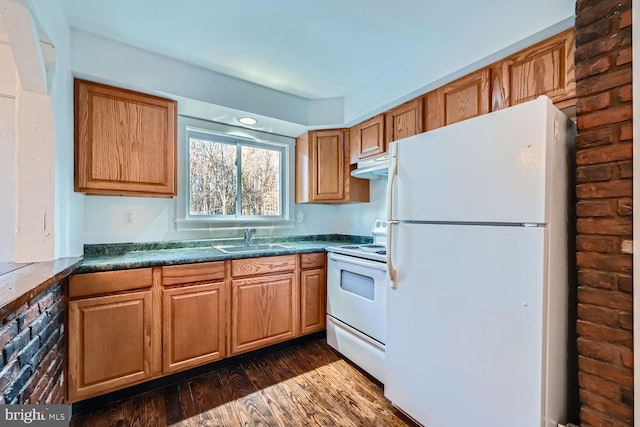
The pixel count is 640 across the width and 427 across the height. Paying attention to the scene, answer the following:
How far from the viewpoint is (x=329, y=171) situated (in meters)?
2.86

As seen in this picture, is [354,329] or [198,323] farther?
[354,329]

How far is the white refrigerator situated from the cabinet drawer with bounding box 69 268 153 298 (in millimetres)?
1588

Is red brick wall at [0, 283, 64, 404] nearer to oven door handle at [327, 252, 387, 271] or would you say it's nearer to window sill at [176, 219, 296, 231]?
window sill at [176, 219, 296, 231]

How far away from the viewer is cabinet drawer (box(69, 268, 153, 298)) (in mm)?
1612

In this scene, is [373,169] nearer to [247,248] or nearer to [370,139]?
[370,139]

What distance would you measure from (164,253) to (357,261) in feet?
4.85

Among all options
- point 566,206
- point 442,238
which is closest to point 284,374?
point 442,238

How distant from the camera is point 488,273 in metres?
1.23

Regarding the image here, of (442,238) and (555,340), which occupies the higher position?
(442,238)

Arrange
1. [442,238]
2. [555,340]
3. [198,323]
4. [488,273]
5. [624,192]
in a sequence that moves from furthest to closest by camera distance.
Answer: [198,323], [442,238], [488,273], [555,340], [624,192]

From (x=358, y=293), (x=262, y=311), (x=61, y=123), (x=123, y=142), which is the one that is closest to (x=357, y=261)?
(x=358, y=293)

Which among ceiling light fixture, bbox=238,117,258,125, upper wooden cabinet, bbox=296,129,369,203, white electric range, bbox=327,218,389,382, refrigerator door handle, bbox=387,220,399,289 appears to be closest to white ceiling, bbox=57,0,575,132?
ceiling light fixture, bbox=238,117,258,125

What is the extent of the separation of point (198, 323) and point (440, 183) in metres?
1.82

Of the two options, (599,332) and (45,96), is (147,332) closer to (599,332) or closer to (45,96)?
(45,96)
